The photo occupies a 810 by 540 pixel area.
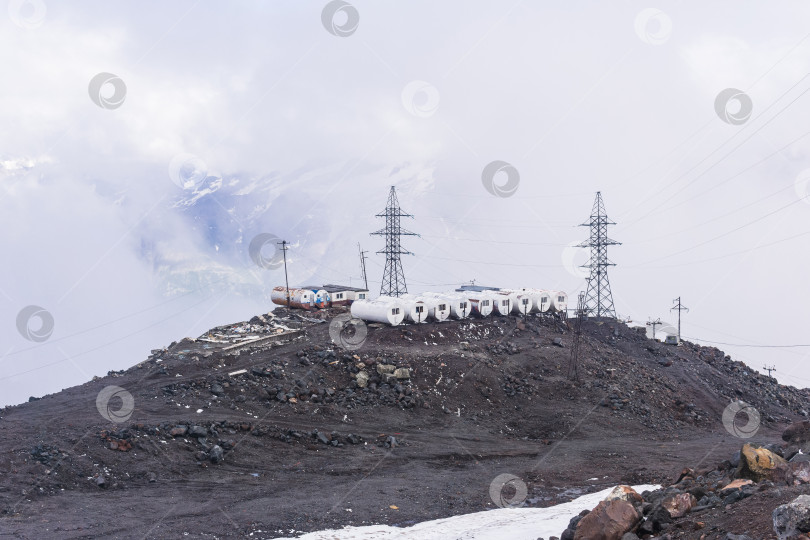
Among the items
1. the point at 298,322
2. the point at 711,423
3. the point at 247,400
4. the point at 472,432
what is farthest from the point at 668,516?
the point at 298,322

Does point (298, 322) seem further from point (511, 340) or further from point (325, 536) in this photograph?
point (325, 536)

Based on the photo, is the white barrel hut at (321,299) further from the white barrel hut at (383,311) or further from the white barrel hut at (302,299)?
the white barrel hut at (383,311)

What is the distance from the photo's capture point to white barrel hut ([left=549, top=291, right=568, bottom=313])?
170 feet

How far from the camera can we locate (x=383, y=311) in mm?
39656

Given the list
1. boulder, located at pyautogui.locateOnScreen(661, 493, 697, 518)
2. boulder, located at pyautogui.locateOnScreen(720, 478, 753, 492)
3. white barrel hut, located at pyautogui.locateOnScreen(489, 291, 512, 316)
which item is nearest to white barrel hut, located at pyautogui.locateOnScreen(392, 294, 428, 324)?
white barrel hut, located at pyautogui.locateOnScreen(489, 291, 512, 316)

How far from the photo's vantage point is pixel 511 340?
137 feet

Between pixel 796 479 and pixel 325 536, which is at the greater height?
pixel 796 479

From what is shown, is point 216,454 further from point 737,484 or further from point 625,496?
point 737,484

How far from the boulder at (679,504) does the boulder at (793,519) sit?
3.32 meters

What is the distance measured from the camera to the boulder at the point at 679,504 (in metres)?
11.5

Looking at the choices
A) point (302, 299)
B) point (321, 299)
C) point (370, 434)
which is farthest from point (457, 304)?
point (370, 434)

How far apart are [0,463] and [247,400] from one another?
10517mm

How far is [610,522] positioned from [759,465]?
4822mm

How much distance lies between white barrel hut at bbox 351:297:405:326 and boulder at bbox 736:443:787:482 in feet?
91.0
